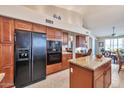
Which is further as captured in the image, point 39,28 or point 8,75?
point 39,28

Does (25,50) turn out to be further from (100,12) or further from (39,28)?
(100,12)

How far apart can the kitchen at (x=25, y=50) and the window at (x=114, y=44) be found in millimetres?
9870

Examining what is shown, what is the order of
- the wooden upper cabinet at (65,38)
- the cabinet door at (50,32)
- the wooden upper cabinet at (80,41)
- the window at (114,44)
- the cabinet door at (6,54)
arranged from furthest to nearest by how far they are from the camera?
the window at (114,44) → the wooden upper cabinet at (80,41) → the wooden upper cabinet at (65,38) → the cabinet door at (50,32) → the cabinet door at (6,54)

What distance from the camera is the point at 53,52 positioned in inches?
192

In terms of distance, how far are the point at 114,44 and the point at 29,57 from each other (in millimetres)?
12011

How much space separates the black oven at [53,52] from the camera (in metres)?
4.64

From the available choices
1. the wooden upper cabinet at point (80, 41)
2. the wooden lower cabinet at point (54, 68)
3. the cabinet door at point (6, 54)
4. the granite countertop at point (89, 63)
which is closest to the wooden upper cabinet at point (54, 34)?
the wooden lower cabinet at point (54, 68)

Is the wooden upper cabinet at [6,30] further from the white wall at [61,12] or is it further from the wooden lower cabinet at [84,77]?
the wooden lower cabinet at [84,77]

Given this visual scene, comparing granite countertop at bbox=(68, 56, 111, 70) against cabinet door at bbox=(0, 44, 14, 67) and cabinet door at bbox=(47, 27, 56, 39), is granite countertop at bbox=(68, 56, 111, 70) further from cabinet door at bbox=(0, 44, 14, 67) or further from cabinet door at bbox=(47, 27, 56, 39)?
cabinet door at bbox=(47, 27, 56, 39)

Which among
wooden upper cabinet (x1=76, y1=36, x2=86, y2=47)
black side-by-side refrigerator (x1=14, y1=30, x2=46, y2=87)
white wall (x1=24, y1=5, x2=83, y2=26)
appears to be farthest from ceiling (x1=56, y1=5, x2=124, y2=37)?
black side-by-side refrigerator (x1=14, y1=30, x2=46, y2=87)

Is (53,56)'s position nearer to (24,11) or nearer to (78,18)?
(24,11)

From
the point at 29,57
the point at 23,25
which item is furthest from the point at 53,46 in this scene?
the point at 23,25

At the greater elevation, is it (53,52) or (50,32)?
(50,32)

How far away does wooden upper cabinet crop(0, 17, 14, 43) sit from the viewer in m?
2.99
